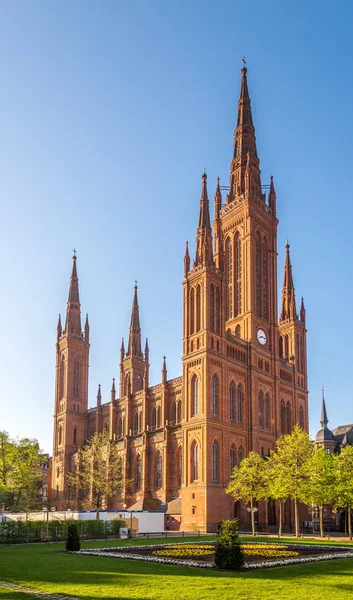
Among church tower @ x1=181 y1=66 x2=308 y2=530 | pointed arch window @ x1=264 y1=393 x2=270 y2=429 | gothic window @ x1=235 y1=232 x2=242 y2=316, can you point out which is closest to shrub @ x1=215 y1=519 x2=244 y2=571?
church tower @ x1=181 y1=66 x2=308 y2=530

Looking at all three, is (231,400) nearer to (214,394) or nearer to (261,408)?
(214,394)

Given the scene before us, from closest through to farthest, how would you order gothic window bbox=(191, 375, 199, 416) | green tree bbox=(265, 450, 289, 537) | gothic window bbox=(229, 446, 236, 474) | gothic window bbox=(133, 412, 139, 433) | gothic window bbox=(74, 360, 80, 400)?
green tree bbox=(265, 450, 289, 537) → gothic window bbox=(191, 375, 199, 416) → gothic window bbox=(229, 446, 236, 474) → gothic window bbox=(133, 412, 139, 433) → gothic window bbox=(74, 360, 80, 400)

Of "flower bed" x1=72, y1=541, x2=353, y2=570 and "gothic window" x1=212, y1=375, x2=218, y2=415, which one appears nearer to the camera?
"flower bed" x1=72, y1=541, x2=353, y2=570

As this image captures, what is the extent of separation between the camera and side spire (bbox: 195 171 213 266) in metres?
74.2

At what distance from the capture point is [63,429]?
363 ft

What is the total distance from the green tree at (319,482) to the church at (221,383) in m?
11.6

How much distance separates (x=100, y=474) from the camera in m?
81.3

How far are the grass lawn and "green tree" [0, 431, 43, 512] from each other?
35.7 metres

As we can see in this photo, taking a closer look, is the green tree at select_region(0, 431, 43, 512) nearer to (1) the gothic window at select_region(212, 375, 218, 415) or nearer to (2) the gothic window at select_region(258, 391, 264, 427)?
(1) the gothic window at select_region(212, 375, 218, 415)

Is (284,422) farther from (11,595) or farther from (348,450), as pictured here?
(11,595)

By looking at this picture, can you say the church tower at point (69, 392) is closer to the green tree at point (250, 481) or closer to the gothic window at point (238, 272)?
the gothic window at point (238, 272)

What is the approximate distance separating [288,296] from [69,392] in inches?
1758

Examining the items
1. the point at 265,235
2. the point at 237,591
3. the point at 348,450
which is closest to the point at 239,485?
the point at 348,450

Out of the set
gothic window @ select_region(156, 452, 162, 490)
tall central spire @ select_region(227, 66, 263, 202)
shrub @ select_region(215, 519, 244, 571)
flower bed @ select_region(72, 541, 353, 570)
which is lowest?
flower bed @ select_region(72, 541, 353, 570)
